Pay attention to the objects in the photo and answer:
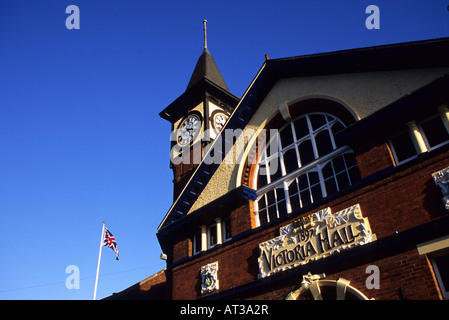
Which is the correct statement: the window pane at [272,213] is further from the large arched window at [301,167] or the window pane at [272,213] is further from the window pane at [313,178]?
the window pane at [313,178]

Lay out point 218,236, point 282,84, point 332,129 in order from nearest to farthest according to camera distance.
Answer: point 332,129 → point 218,236 → point 282,84

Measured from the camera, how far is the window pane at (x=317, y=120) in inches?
490

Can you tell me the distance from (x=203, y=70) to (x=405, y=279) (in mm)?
20019

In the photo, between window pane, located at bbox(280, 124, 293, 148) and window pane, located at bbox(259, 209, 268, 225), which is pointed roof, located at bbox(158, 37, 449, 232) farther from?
window pane, located at bbox(280, 124, 293, 148)

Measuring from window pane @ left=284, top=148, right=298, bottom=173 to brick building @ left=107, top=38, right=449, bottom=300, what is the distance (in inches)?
1.6

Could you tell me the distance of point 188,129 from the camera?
71.2 ft

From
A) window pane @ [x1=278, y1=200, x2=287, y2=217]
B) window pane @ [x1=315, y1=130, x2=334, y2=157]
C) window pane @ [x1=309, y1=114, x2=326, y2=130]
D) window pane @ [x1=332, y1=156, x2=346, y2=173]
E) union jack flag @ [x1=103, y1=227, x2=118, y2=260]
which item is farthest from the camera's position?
union jack flag @ [x1=103, y1=227, x2=118, y2=260]

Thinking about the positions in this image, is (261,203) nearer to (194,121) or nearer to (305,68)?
(305,68)

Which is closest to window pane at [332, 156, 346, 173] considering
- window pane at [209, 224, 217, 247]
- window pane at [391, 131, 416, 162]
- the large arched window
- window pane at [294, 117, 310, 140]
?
the large arched window

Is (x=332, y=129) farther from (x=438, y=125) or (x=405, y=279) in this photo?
(x=405, y=279)

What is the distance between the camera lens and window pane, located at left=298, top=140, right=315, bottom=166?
1221 cm

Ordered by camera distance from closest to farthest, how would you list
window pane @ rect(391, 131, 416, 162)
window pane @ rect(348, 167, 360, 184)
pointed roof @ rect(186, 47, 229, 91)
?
window pane @ rect(391, 131, 416, 162) → window pane @ rect(348, 167, 360, 184) → pointed roof @ rect(186, 47, 229, 91)
